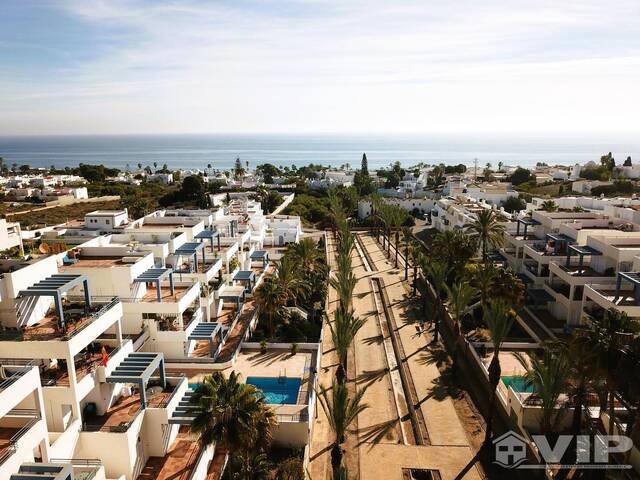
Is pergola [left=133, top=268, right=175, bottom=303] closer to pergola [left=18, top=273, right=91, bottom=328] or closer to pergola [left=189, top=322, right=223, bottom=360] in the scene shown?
pergola [left=189, top=322, right=223, bottom=360]

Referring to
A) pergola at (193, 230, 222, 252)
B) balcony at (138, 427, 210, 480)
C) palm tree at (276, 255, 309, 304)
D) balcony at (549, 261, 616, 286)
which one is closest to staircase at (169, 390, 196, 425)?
balcony at (138, 427, 210, 480)

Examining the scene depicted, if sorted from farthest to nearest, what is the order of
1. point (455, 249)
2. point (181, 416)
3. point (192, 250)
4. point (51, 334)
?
point (455, 249)
point (192, 250)
point (181, 416)
point (51, 334)

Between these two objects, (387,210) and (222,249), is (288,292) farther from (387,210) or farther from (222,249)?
(387,210)

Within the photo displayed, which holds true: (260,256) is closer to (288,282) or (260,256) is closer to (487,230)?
(288,282)

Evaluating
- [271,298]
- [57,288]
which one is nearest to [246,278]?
[271,298]

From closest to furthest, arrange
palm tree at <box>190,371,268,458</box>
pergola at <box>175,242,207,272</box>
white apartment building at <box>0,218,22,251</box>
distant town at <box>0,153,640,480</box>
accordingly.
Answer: palm tree at <box>190,371,268,458</box>
distant town at <box>0,153,640,480</box>
pergola at <box>175,242,207,272</box>
white apartment building at <box>0,218,22,251</box>

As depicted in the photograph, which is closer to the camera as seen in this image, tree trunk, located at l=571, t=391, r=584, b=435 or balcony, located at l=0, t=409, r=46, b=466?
balcony, located at l=0, t=409, r=46, b=466
